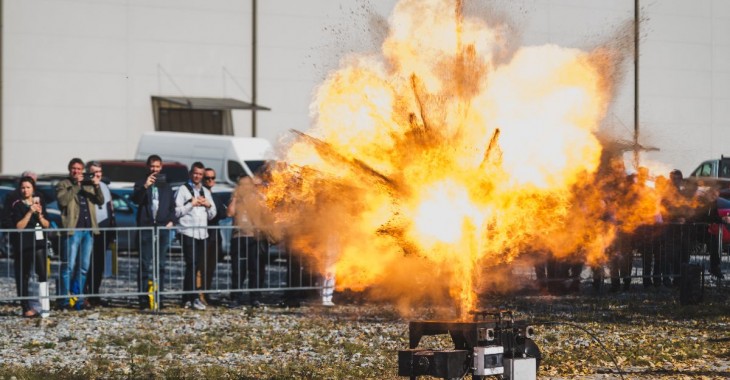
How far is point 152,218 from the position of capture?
695 inches

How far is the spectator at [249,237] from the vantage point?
701 inches

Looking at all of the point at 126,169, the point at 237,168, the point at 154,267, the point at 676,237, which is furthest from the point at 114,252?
the point at 126,169

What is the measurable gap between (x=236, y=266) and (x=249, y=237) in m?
0.45

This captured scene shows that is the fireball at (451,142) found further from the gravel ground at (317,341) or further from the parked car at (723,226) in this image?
the parked car at (723,226)

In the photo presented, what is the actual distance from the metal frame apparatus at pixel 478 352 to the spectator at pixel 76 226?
8729 mm

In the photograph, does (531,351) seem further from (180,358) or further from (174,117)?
(174,117)

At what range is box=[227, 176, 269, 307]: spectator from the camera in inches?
701

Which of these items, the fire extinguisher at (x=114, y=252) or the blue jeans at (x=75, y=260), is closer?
the blue jeans at (x=75, y=260)

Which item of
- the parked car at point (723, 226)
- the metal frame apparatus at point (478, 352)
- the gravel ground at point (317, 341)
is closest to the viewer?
the metal frame apparatus at point (478, 352)

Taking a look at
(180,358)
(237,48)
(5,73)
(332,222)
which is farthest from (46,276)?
(237,48)

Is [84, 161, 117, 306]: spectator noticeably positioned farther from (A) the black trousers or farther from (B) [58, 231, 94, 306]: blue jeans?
(A) the black trousers

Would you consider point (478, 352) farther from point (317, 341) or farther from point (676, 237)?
point (676, 237)

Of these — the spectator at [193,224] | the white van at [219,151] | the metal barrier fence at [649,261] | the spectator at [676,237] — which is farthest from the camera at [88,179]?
the white van at [219,151]

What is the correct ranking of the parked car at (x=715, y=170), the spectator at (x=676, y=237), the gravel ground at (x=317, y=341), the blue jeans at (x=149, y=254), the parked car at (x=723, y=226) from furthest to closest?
the parked car at (x=715, y=170) → the parked car at (x=723, y=226) → the spectator at (x=676, y=237) → the blue jeans at (x=149, y=254) → the gravel ground at (x=317, y=341)
